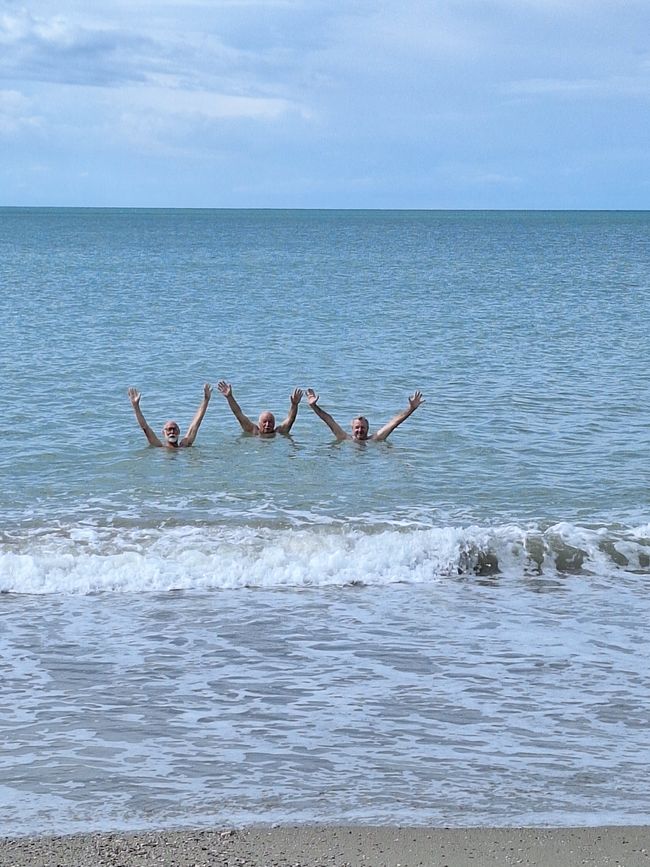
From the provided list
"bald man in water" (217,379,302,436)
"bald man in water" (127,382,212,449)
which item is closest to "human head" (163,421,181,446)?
"bald man in water" (127,382,212,449)

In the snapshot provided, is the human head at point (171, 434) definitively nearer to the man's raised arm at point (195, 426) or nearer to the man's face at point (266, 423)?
the man's raised arm at point (195, 426)

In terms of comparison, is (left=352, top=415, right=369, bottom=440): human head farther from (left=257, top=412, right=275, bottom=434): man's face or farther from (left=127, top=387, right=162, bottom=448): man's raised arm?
(left=127, top=387, right=162, bottom=448): man's raised arm

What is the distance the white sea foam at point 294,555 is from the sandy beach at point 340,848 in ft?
16.7

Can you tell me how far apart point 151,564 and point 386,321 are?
24804 mm

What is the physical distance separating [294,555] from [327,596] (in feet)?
4.05

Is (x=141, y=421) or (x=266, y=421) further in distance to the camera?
(x=266, y=421)

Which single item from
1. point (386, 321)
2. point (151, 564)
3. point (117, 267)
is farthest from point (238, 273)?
point (151, 564)

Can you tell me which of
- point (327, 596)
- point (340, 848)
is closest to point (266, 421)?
point (327, 596)

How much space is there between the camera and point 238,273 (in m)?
63.5

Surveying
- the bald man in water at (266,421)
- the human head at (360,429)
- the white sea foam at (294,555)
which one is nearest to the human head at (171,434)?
the bald man in water at (266,421)

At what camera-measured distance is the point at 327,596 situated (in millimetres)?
10477

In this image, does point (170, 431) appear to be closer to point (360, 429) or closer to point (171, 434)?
point (171, 434)

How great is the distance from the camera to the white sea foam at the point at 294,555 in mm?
10898

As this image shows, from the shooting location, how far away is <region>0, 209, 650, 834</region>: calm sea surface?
646cm
